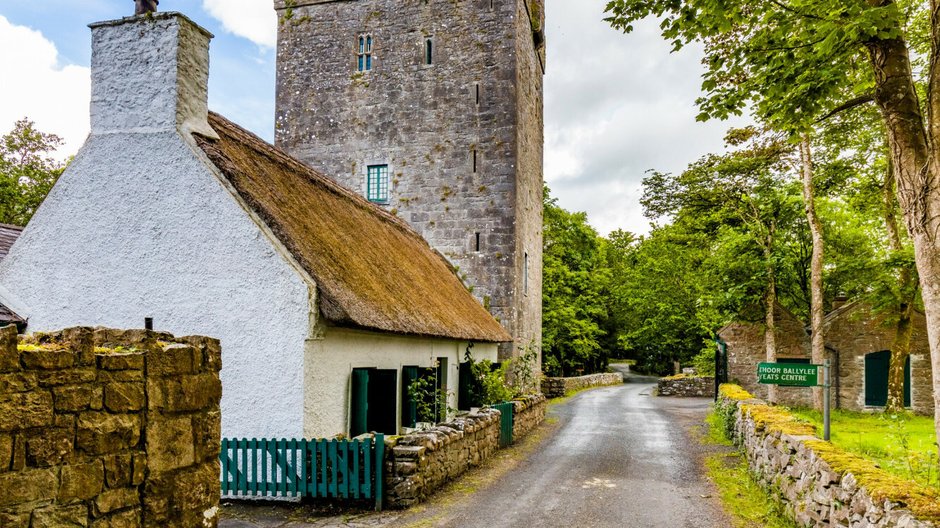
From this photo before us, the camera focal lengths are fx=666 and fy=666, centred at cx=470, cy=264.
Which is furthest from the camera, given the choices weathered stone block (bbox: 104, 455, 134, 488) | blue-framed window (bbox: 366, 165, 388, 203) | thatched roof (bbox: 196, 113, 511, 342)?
blue-framed window (bbox: 366, 165, 388, 203)

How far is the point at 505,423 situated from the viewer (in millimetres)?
14547

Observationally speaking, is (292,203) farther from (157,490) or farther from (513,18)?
(513,18)

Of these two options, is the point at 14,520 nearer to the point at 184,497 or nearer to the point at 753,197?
the point at 184,497

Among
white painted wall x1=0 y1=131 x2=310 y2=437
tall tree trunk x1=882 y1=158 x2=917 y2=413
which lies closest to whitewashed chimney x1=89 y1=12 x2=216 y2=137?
white painted wall x1=0 y1=131 x2=310 y2=437

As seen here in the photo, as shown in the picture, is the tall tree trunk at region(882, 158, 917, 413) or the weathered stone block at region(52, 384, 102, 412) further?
the tall tree trunk at region(882, 158, 917, 413)

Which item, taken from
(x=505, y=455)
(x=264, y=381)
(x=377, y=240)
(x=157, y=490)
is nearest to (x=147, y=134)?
(x=264, y=381)

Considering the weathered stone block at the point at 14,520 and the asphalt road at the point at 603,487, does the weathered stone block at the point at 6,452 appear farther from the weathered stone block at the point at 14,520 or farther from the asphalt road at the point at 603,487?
the asphalt road at the point at 603,487

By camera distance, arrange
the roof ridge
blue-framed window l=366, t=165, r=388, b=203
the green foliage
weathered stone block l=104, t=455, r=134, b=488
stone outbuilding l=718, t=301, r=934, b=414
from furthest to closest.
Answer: the green foliage → stone outbuilding l=718, t=301, r=934, b=414 → blue-framed window l=366, t=165, r=388, b=203 → the roof ridge → weathered stone block l=104, t=455, r=134, b=488

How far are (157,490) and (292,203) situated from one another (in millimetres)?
6981

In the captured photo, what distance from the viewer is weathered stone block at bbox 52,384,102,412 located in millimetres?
3969

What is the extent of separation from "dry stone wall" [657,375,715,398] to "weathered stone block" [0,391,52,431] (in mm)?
28734

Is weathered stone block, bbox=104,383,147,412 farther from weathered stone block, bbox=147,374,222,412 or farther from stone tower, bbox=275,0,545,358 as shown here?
stone tower, bbox=275,0,545,358

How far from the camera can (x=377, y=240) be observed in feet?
47.4

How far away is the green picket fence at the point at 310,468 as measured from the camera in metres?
8.74
